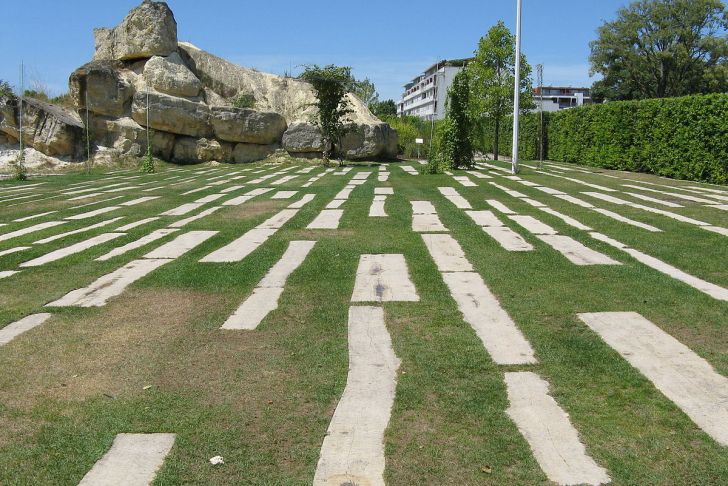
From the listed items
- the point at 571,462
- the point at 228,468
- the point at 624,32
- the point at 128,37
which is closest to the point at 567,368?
the point at 571,462

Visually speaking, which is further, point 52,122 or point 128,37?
point 128,37

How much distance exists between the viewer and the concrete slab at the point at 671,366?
3311mm

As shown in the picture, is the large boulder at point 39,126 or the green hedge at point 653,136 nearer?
the green hedge at point 653,136

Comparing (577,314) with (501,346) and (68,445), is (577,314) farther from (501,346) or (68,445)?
(68,445)

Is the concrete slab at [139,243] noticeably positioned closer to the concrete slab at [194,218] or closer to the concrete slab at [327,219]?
the concrete slab at [194,218]

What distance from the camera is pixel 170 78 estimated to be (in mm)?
28641

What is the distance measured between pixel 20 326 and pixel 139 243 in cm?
351

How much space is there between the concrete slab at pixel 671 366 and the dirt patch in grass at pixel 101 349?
3.16 meters

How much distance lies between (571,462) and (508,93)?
2619 cm

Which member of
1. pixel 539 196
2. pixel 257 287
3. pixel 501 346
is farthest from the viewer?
pixel 539 196

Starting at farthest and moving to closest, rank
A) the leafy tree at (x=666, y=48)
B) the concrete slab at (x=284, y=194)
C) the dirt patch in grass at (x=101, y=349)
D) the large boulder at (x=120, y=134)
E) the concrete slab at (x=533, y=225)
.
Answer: the leafy tree at (x=666, y=48) < the large boulder at (x=120, y=134) < the concrete slab at (x=284, y=194) < the concrete slab at (x=533, y=225) < the dirt patch in grass at (x=101, y=349)

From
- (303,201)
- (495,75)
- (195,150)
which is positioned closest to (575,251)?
(303,201)

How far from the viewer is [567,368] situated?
3957 millimetres

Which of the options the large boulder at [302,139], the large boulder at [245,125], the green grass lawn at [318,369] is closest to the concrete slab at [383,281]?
the green grass lawn at [318,369]
